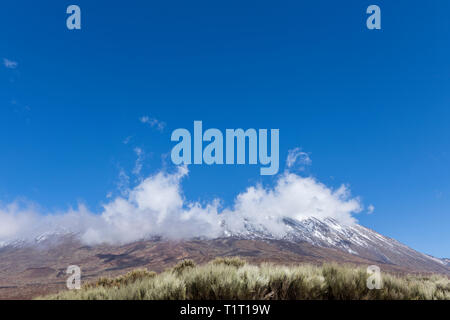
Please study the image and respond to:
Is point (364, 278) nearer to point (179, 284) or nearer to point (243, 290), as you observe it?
point (243, 290)

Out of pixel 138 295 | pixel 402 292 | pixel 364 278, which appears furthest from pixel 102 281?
pixel 402 292

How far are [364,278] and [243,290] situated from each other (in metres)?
Result: 3.10

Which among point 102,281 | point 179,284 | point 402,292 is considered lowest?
point 102,281
